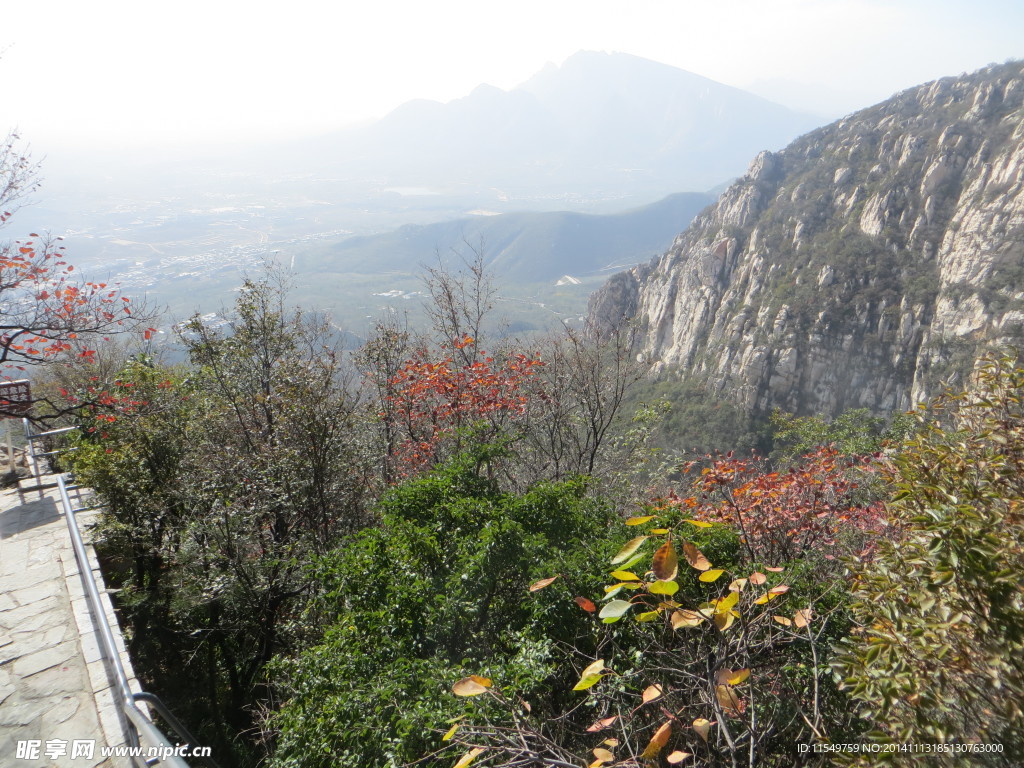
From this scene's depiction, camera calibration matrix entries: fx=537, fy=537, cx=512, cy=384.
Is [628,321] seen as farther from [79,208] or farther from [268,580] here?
[79,208]

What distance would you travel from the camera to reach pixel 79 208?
17875 centimetres

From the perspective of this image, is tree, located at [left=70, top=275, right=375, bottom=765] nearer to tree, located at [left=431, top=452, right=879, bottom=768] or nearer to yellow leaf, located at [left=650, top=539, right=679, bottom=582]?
tree, located at [left=431, top=452, right=879, bottom=768]

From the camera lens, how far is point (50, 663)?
4.82m

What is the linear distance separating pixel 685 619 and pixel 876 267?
209ft

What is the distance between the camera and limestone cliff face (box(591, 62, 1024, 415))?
47.8 m

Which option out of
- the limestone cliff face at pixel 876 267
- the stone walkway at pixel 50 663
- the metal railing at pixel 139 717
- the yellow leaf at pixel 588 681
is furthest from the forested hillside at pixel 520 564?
the limestone cliff face at pixel 876 267

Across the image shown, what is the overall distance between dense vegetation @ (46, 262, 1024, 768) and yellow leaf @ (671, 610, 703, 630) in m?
0.02

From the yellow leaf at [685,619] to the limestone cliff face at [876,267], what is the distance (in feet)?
148

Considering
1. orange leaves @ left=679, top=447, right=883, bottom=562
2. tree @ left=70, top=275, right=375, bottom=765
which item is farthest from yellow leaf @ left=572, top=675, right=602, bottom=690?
tree @ left=70, top=275, right=375, bottom=765

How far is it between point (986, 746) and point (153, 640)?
1041 cm

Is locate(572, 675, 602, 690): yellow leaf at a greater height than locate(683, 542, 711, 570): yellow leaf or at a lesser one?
lesser

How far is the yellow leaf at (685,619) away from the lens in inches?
88.1

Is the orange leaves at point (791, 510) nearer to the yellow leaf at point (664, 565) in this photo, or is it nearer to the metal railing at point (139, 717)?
the yellow leaf at point (664, 565)
